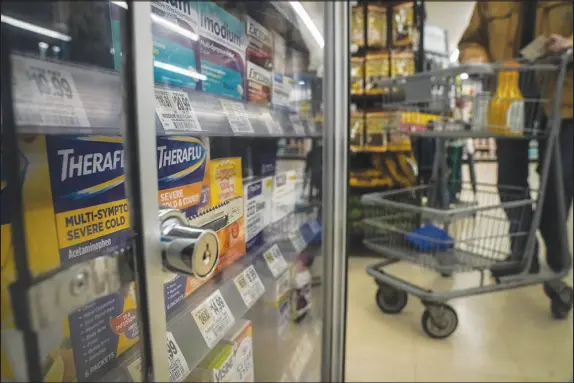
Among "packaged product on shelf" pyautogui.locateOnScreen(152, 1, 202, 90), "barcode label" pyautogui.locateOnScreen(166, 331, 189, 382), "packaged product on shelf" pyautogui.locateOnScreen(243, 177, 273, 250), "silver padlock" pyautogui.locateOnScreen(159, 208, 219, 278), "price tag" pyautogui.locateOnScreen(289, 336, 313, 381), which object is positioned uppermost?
"packaged product on shelf" pyautogui.locateOnScreen(152, 1, 202, 90)

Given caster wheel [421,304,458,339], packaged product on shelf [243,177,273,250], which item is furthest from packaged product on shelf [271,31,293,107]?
caster wheel [421,304,458,339]

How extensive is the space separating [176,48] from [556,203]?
1.95m

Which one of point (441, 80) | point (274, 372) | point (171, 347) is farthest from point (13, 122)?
point (441, 80)

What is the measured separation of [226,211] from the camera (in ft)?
2.65

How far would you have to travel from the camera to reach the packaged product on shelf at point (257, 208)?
92 cm

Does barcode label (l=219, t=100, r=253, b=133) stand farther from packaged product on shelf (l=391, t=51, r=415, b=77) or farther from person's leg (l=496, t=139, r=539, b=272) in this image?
packaged product on shelf (l=391, t=51, r=415, b=77)

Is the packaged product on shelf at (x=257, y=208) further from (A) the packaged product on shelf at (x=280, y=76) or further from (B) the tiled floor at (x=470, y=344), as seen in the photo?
(B) the tiled floor at (x=470, y=344)

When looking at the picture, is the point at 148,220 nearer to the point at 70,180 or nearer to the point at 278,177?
the point at 70,180

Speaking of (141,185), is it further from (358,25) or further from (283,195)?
(358,25)

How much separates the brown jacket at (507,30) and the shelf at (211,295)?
1495 millimetres

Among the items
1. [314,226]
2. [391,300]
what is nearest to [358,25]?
[391,300]

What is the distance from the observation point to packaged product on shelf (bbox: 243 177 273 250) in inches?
36.1

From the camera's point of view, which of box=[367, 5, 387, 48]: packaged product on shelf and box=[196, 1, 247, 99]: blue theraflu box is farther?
box=[367, 5, 387, 48]: packaged product on shelf

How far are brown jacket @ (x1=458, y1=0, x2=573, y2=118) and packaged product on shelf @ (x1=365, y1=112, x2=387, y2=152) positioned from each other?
72cm
